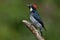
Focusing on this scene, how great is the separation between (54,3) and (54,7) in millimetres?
118

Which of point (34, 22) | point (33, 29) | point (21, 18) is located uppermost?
point (21, 18)

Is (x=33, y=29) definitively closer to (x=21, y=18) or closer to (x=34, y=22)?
(x=34, y=22)

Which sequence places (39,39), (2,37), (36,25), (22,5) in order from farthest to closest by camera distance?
(22,5), (2,37), (36,25), (39,39)

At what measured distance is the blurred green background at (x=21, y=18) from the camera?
12289 mm

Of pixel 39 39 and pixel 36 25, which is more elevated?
pixel 36 25

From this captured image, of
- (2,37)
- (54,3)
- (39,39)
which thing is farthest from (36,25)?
(54,3)

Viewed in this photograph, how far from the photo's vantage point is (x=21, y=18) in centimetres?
1237

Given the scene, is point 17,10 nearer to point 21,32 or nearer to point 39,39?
point 21,32

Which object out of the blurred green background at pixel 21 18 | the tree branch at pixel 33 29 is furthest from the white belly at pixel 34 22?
the blurred green background at pixel 21 18

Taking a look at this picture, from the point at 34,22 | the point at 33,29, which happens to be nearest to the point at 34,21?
the point at 34,22

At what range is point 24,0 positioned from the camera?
12914 millimetres

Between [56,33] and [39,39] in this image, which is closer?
[39,39]

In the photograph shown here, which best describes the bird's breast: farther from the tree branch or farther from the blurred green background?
the blurred green background

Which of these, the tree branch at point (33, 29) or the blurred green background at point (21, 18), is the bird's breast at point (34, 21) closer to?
the tree branch at point (33, 29)
